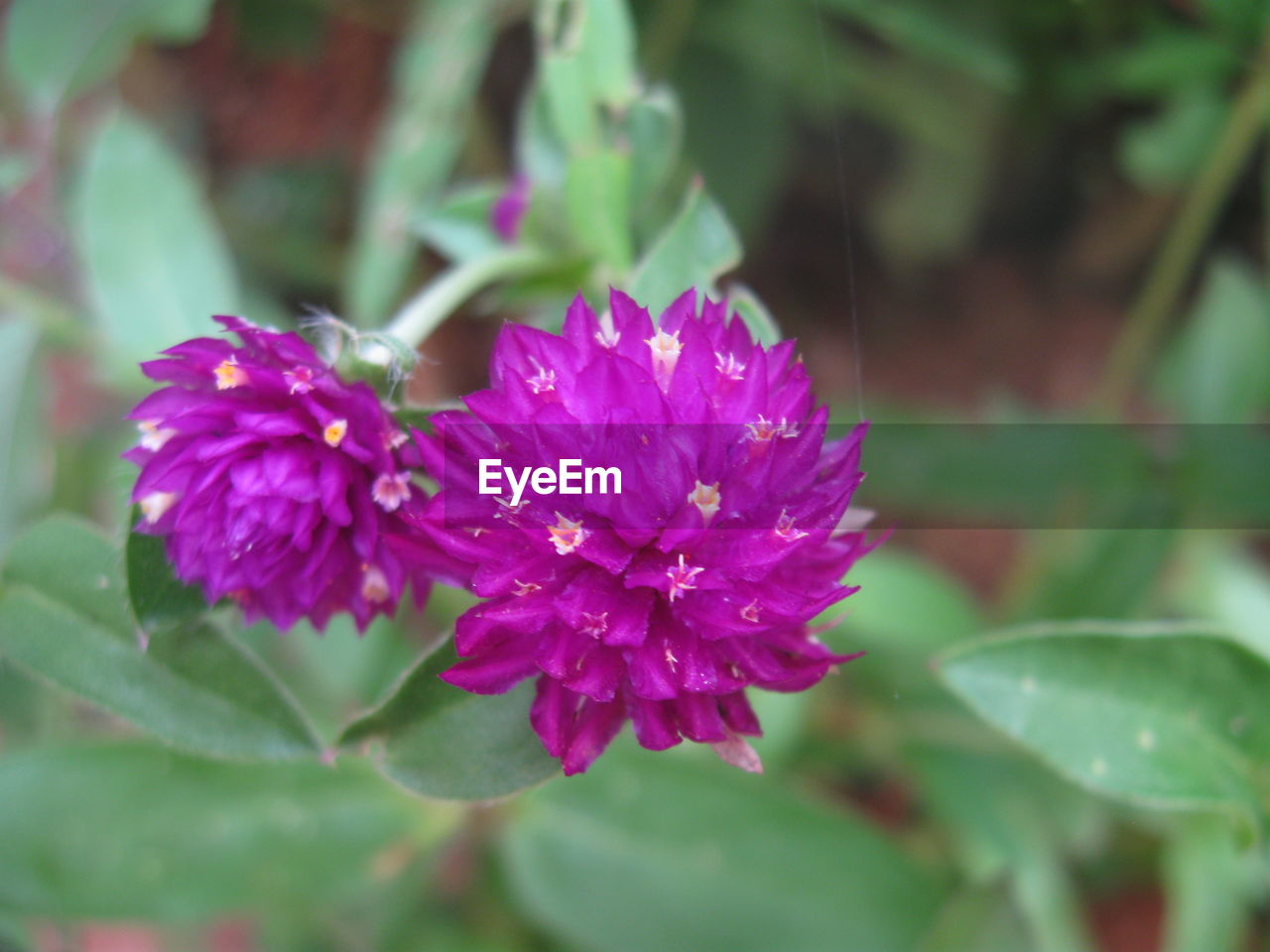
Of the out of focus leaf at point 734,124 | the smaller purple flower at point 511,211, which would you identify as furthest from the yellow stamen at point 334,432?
the out of focus leaf at point 734,124

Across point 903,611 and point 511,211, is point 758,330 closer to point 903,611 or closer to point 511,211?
point 511,211

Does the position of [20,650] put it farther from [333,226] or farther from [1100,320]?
[1100,320]

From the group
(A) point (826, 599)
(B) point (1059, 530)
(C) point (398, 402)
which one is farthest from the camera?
(B) point (1059, 530)

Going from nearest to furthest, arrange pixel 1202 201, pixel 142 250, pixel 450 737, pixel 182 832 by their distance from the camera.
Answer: pixel 450 737 < pixel 182 832 < pixel 142 250 < pixel 1202 201

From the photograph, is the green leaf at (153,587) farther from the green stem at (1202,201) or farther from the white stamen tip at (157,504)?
the green stem at (1202,201)

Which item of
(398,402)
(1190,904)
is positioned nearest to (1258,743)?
(1190,904)

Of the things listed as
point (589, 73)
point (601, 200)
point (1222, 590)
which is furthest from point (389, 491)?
point (1222, 590)
